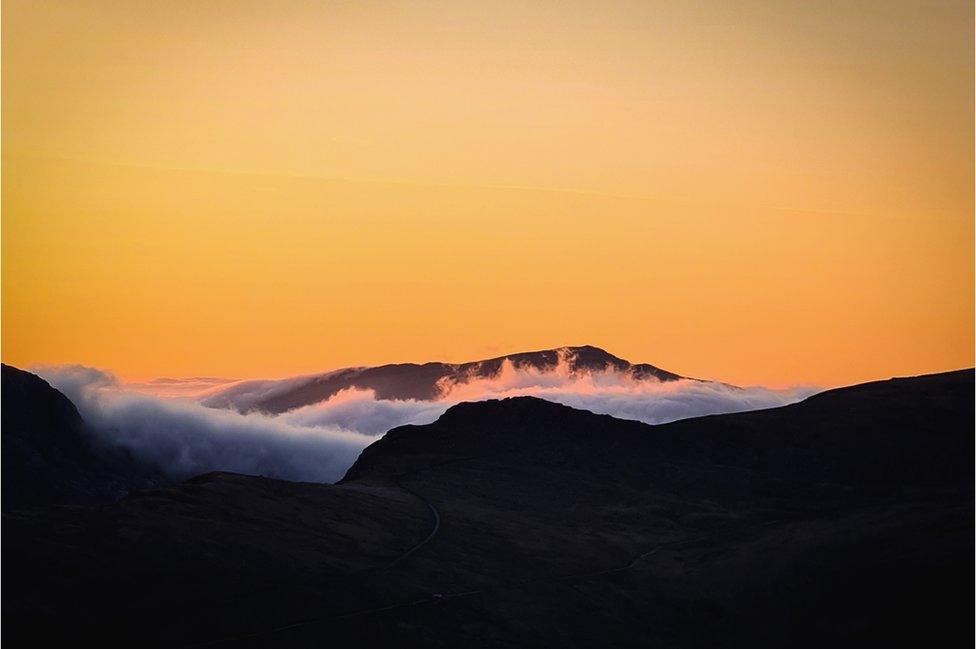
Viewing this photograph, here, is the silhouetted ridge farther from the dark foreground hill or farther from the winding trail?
the winding trail

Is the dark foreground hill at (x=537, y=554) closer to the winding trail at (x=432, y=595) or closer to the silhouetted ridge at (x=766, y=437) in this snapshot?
the winding trail at (x=432, y=595)

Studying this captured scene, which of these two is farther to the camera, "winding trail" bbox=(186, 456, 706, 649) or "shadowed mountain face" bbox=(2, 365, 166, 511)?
"shadowed mountain face" bbox=(2, 365, 166, 511)

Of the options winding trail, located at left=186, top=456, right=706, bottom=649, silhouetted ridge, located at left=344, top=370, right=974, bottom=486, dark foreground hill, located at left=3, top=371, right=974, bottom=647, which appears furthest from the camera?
silhouetted ridge, located at left=344, top=370, right=974, bottom=486

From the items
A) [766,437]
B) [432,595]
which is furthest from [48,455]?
[432,595]

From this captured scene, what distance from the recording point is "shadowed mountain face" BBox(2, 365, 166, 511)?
140 metres

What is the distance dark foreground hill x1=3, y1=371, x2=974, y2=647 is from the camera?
44.3 meters

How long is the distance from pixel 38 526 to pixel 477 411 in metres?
46.5

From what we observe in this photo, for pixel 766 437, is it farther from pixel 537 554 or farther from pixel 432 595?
pixel 432 595

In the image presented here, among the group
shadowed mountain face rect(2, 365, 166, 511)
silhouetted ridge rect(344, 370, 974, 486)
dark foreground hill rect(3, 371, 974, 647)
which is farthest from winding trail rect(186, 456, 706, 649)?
shadowed mountain face rect(2, 365, 166, 511)

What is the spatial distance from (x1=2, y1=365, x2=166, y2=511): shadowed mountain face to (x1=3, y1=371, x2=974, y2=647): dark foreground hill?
72.6m

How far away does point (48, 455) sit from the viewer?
148 m

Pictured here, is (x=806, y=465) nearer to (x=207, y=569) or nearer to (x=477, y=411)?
(x=477, y=411)

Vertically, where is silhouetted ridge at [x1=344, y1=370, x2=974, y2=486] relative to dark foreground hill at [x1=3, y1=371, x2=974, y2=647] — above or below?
above

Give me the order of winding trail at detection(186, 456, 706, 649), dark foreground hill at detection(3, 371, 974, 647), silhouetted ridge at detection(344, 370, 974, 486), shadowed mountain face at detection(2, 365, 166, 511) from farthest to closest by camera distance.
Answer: shadowed mountain face at detection(2, 365, 166, 511) → silhouetted ridge at detection(344, 370, 974, 486) → dark foreground hill at detection(3, 371, 974, 647) → winding trail at detection(186, 456, 706, 649)
